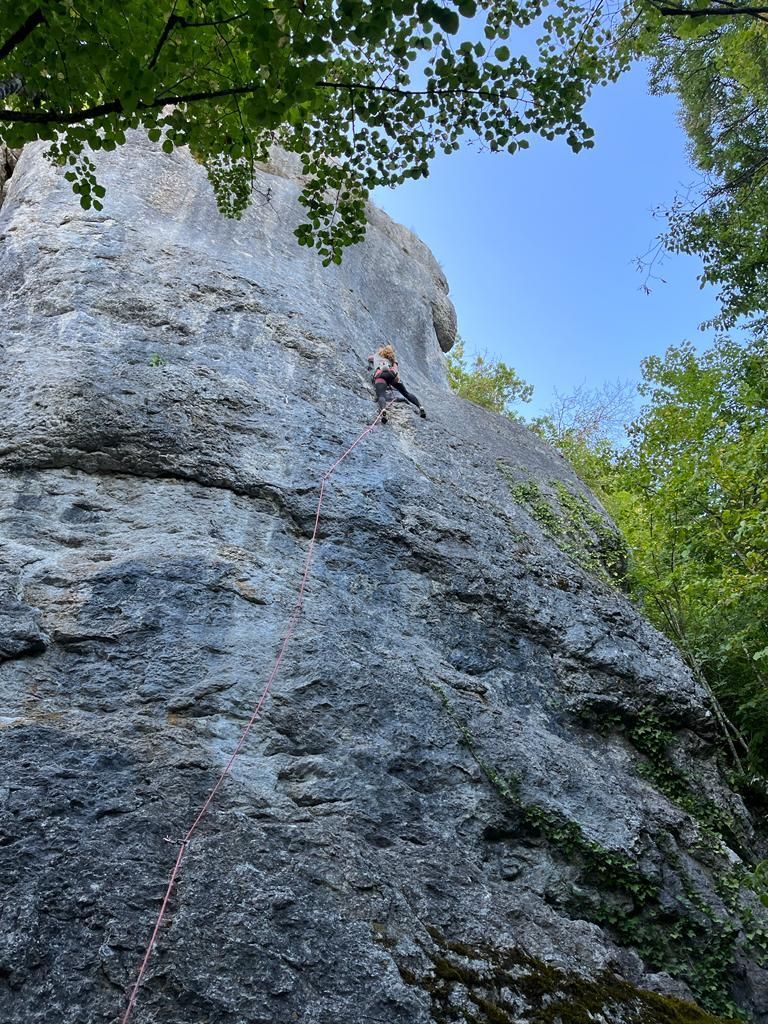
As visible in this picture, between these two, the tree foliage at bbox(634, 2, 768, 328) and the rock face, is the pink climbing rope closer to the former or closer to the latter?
the rock face

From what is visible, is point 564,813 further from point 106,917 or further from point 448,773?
point 106,917

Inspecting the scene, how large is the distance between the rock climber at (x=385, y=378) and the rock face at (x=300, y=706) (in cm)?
22

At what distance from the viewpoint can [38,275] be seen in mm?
9359

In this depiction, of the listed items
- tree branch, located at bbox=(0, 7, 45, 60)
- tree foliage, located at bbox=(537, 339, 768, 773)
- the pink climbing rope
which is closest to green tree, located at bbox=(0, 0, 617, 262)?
tree branch, located at bbox=(0, 7, 45, 60)

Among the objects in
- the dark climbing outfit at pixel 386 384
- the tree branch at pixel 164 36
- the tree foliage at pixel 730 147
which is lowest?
the tree branch at pixel 164 36

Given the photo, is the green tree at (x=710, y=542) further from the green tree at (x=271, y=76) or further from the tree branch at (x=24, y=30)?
the tree branch at (x=24, y=30)

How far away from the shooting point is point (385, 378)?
1072 centimetres

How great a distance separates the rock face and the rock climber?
0.71 feet

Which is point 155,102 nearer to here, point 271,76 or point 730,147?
point 271,76

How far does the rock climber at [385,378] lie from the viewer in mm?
10337

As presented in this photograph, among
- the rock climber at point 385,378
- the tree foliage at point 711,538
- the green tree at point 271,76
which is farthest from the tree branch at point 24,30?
the tree foliage at point 711,538

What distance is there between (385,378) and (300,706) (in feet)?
20.6

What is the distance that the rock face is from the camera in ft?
12.8

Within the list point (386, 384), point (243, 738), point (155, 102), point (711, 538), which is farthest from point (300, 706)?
point (711, 538)
